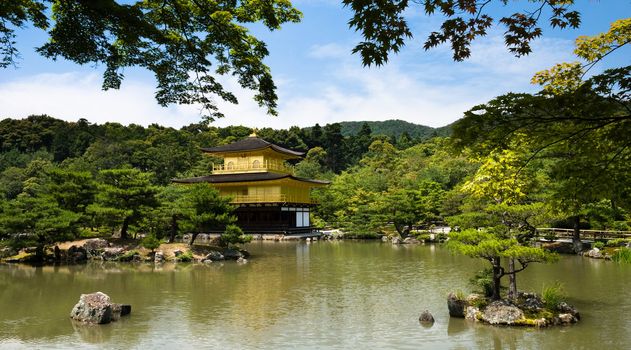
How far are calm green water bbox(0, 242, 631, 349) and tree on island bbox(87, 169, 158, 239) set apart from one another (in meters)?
2.85

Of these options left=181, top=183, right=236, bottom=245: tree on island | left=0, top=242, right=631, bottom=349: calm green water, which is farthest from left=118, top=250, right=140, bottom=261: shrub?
left=181, top=183, right=236, bottom=245: tree on island

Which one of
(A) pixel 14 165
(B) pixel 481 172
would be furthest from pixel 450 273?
(A) pixel 14 165

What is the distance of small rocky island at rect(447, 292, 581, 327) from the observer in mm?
8633

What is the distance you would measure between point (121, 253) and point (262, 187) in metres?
14.4

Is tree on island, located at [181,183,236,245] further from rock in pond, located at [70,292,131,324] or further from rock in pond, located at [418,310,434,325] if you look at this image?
rock in pond, located at [418,310,434,325]

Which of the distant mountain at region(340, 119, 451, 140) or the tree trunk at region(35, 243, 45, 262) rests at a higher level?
the distant mountain at region(340, 119, 451, 140)

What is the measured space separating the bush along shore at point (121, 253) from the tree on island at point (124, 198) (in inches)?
45.5

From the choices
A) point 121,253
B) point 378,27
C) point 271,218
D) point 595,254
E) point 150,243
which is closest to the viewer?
point 378,27

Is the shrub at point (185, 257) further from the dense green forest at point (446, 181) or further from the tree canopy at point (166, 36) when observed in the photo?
the tree canopy at point (166, 36)

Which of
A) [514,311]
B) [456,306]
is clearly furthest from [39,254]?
[514,311]

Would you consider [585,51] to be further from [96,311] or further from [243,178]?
[243,178]

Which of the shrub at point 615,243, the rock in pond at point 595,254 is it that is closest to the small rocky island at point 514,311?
the rock in pond at point 595,254

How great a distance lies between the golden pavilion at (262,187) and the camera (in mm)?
32281

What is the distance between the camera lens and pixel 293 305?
430 inches
